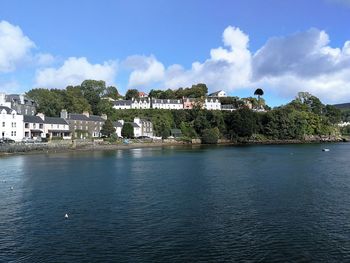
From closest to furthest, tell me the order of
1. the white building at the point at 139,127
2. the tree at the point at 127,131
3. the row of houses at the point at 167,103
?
the tree at the point at 127,131 → the white building at the point at 139,127 → the row of houses at the point at 167,103

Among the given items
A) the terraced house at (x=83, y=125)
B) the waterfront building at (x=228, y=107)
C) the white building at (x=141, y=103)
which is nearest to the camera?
the terraced house at (x=83, y=125)

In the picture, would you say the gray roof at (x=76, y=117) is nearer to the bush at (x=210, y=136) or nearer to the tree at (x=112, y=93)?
the bush at (x=210, y=136)

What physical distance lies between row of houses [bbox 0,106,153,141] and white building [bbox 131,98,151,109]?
29.8 meters

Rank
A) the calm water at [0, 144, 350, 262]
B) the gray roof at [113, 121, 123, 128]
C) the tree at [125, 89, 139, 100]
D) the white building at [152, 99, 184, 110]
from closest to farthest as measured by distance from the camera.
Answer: the calm water at [0, 144, 350, 262]
the gray roof at [113, 121, 123, 128]
the white building at [152, 99, 184, 110]
the tree at [125, 89, 139, 100]

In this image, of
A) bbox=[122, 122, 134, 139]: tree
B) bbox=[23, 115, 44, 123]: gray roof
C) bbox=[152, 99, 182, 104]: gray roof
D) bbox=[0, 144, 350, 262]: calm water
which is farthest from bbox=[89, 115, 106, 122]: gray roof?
bbox=[0, 144, 350, 262]: calm water

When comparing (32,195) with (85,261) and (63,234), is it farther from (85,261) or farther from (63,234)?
(85,261)

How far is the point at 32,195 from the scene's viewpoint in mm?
26828

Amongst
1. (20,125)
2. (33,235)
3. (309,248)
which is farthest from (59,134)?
(309,248)

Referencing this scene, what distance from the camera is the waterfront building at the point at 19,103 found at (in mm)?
87312

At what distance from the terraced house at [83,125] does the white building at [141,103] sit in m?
41.0

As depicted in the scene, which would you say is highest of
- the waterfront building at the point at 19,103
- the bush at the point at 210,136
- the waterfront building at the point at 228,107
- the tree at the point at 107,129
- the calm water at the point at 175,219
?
the waterfront building at the point at 228,107

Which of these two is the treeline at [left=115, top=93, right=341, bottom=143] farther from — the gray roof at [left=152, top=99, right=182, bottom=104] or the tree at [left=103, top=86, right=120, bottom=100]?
the tree at [left=103, top=86, right=120, bottom=100]

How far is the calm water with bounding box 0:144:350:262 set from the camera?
15.1m

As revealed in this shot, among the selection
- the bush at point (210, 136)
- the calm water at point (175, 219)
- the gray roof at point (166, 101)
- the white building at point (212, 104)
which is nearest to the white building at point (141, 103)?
the gray roof at point (166, 101)
